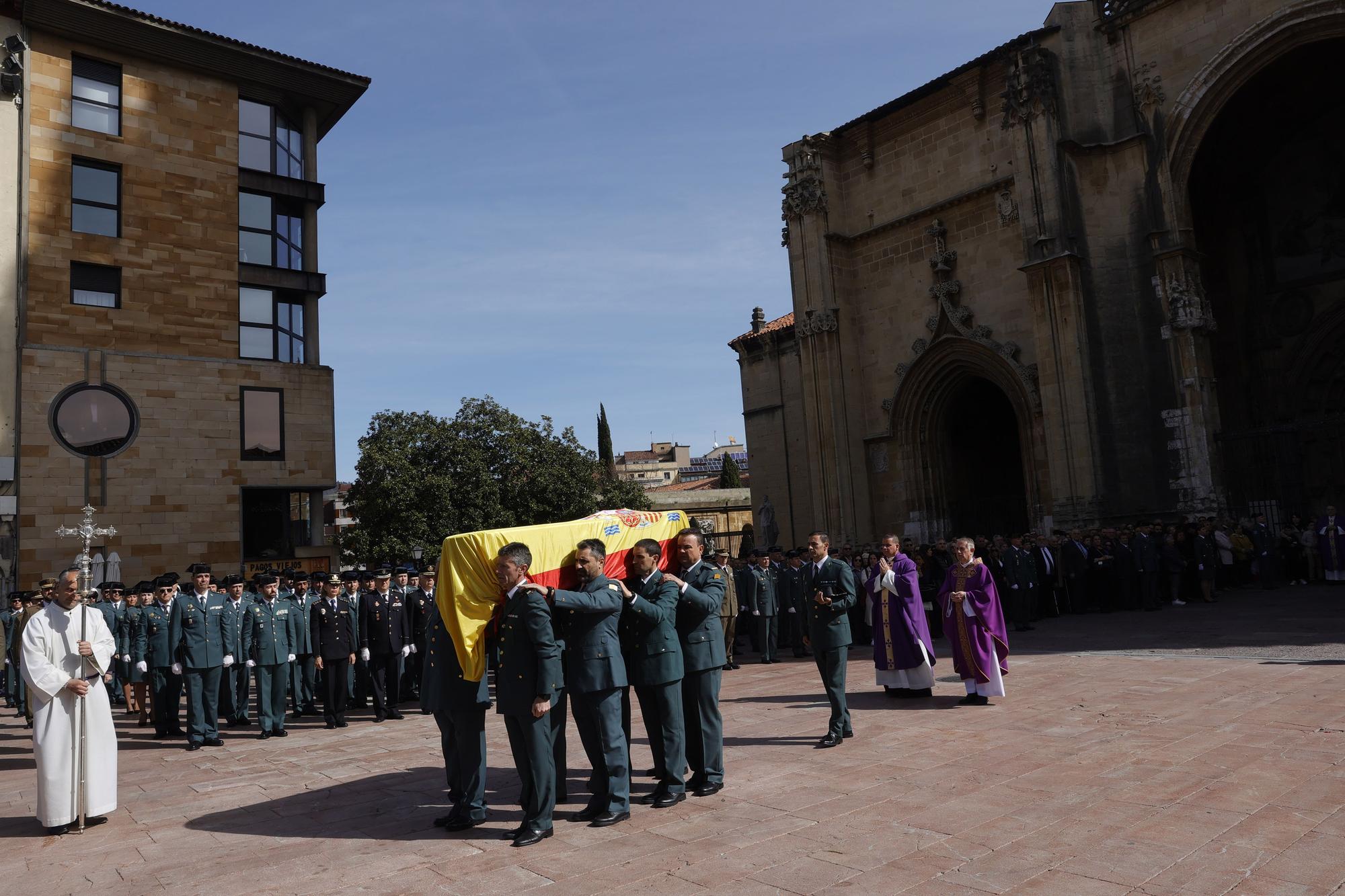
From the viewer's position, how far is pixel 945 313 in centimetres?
2373

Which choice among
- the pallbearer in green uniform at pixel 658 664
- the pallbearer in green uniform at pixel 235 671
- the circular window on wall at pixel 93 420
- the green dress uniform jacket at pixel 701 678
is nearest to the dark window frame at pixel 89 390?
the circular window on wall at pixel 93 420

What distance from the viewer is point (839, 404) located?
25344 millimetres

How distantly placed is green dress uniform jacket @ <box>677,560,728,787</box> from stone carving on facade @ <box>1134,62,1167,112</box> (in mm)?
19466

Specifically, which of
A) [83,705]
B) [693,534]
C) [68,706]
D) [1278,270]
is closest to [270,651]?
[68,706]

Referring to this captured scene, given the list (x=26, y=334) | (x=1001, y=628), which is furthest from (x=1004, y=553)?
(x=26, y=334)

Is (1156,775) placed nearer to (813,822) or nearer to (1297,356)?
(813,822)

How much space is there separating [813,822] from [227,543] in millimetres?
21897

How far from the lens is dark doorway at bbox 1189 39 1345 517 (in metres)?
20.8

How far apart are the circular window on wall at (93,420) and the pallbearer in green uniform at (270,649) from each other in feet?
45.4

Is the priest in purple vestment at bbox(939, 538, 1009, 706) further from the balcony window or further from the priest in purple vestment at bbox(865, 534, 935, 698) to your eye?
the balcony window

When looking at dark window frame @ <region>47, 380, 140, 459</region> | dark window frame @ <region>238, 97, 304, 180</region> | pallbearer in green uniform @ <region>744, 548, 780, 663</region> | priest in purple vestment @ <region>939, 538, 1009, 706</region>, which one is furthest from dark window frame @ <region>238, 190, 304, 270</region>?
priest in purple vestment @ <region>939, 538, 1009, 706</region>

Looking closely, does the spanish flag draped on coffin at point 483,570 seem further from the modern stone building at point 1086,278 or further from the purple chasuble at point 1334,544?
the purple chasuble at point 1334,544

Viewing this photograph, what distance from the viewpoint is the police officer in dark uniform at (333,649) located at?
11172 mm

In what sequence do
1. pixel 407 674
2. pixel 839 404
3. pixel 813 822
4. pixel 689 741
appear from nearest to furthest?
pixel 813 822 → pixel 689 741 → pixel 407 674 → pixel 839 404
